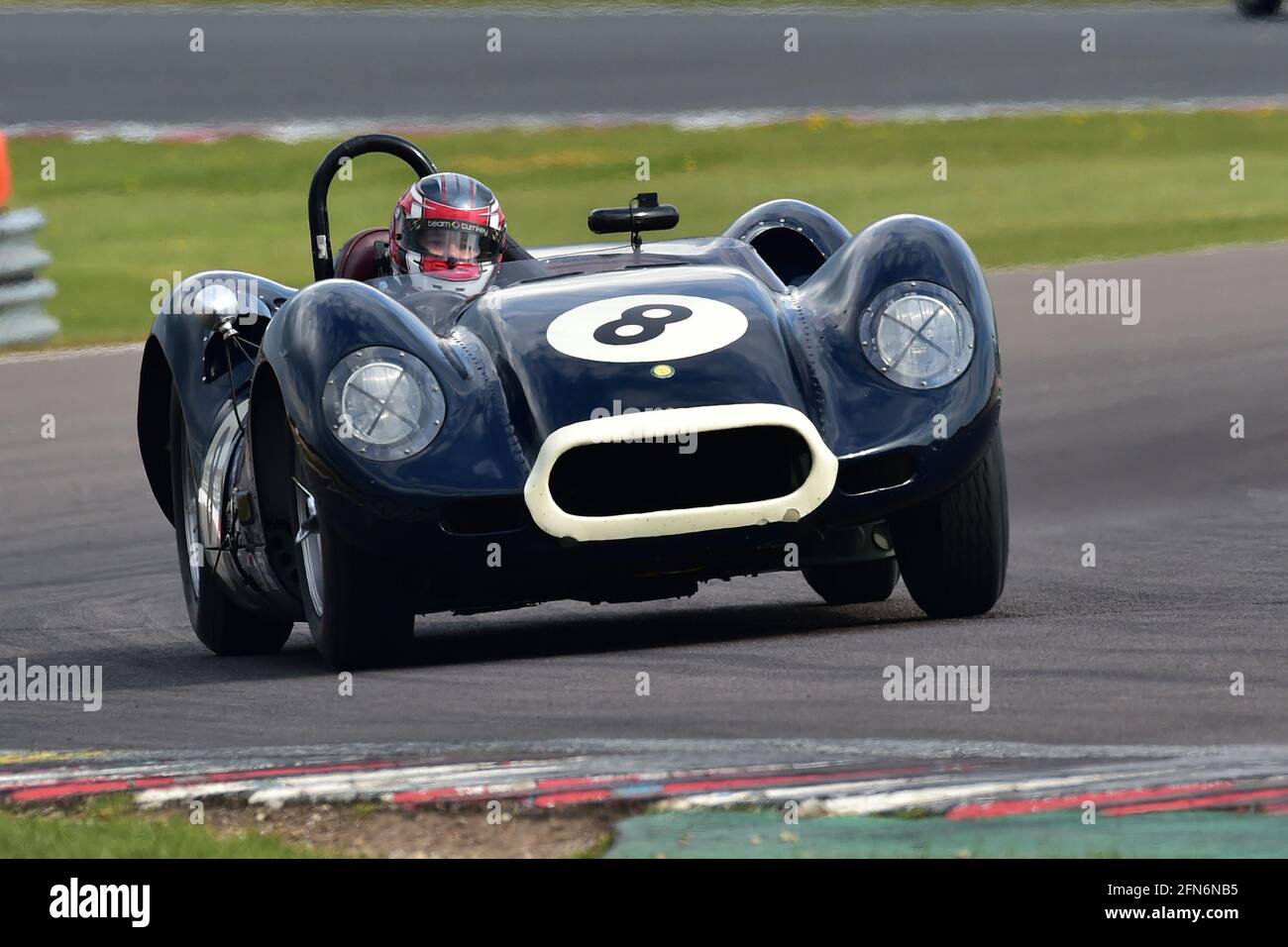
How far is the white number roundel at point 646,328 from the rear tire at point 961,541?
0.70 m

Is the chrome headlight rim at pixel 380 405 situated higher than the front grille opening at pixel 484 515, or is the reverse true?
the chrome headlight rim at pixel 380 405

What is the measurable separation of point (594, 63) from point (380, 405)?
2068cm

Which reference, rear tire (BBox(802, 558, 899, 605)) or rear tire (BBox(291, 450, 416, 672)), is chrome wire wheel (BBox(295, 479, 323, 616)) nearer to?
rear tire (BBox(291, 450, 416, 672))

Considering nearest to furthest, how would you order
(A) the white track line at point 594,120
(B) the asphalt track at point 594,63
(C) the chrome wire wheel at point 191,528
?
(C) the chrome wire wheel at point 191,528 → (A) the white track line at point 594,120 → (B) the asphalt track at point 594,63

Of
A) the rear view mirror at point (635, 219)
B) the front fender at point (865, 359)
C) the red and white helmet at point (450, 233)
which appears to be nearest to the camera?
the front fender at point (865, 359)

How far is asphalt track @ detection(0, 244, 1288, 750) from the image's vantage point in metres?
5.46

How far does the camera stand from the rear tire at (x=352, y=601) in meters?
6.28

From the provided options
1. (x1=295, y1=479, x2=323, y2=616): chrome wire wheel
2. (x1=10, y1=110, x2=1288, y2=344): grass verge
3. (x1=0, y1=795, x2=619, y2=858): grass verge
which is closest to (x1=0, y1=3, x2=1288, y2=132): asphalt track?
(x1=10, y1=110, x2=1288, y2=344): grass verge

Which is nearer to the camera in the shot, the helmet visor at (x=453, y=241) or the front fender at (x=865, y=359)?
the front fender at (x=865, y=359)

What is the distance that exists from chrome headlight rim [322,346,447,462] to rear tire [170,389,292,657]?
5.23 feet

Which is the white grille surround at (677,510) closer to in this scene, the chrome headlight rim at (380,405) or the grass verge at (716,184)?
the chrome headlight rim at (380,405)

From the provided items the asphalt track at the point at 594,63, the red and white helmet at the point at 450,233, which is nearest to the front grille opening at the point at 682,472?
the red and white helmet at the point at 450,233

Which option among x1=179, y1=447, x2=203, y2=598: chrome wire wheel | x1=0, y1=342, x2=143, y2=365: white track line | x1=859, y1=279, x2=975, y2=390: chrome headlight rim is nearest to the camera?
x1=859, y1=279, x2=975, y2=390: chrome headlight rim

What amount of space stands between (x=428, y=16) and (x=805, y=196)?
9.89 meters
